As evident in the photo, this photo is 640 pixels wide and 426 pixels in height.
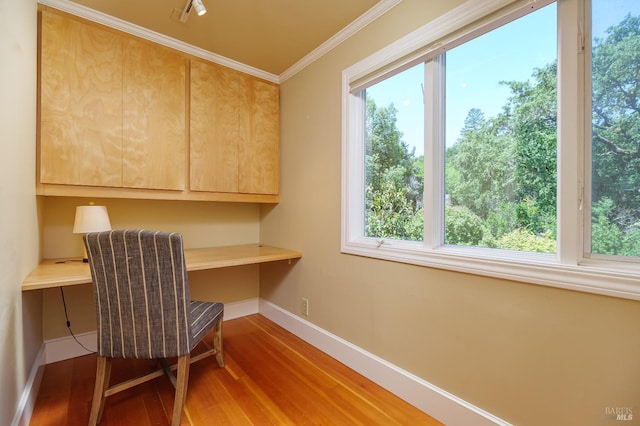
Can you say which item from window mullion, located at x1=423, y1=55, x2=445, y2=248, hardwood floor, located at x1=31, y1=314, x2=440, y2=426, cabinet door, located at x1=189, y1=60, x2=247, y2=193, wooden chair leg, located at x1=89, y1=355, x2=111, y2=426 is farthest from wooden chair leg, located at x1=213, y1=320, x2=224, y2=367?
window mullion, located at x1=423, y1=55, x2=445, y2=248

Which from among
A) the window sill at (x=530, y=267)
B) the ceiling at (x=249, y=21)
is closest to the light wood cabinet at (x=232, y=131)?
the ceiling at (x=249, y=21)

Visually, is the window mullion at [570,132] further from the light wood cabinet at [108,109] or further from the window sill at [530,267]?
the light wood cabinet at [108,109]

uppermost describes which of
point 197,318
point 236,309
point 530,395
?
point 197,318

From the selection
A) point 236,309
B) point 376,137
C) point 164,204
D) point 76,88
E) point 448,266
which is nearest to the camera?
point 448,266

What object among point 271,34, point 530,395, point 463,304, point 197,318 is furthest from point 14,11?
point 530,395

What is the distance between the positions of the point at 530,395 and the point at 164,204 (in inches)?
109

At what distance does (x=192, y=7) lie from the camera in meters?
1.74

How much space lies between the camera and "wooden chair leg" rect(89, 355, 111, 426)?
135cm

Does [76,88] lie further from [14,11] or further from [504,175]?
[504,175]

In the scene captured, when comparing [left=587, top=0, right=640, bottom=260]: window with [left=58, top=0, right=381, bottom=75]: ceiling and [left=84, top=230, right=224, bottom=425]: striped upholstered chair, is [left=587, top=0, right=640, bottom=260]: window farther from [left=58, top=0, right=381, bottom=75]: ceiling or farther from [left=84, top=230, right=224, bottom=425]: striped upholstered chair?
[left=84, top=230, right=224, bottom=425]: striped upholstered chair

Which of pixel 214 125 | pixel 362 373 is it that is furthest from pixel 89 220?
pixel 362 373

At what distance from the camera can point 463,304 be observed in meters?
1.40

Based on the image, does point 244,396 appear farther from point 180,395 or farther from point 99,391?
point 99,391

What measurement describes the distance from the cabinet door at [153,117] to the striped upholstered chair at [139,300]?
0.83 m
